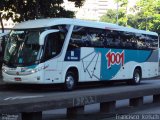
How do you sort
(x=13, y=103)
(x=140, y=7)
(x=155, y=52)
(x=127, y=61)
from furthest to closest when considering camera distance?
1. (x=140, y=7)
2. (x=155, y=52)
3. (x=127, y=61)
4. (x=13, y=103)

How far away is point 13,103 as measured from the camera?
8.95 m

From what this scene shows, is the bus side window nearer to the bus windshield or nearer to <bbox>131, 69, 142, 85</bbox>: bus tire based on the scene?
the bus windshield

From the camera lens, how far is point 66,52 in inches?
806

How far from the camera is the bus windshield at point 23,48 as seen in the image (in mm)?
19453

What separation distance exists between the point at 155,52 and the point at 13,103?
21.2 meters

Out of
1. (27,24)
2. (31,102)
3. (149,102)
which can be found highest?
(27,24)

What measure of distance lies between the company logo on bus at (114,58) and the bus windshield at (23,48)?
542 centimetres

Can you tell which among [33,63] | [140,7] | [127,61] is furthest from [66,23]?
[140,7]

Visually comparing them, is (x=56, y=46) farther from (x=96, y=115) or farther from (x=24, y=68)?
(x=96, y=115)

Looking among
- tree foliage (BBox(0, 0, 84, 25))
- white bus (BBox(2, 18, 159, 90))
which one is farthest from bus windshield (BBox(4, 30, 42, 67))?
tree foliage (BBox(0, 0, 84, 25))

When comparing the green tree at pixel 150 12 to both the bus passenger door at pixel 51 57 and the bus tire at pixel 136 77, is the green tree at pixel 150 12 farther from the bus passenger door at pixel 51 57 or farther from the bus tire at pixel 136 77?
the bus passenger door at pixel 51 57

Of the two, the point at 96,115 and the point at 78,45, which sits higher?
the point at 78,45

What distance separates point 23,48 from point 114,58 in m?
6.43

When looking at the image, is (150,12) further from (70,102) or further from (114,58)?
(70,102)
